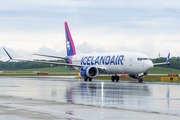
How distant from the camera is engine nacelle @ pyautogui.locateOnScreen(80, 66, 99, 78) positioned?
45281mm

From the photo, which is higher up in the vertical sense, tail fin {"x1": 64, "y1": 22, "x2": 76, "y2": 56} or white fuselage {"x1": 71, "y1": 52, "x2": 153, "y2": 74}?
tail fin {"x1": 64, "y1": 22, "x2": 76, "y2": 56}

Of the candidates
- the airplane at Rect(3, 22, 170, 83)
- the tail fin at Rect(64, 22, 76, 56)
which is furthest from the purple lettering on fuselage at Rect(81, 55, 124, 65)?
the tail fin at Rect(64, 22, 76, 56)

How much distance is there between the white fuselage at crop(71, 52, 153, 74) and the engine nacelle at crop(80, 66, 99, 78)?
1394mm

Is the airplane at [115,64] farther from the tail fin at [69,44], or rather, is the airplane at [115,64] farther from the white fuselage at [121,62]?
the tail fin at [69,44]

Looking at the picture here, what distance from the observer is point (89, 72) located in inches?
1909

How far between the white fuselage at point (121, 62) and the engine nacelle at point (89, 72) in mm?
1394

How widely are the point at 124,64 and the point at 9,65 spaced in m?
155

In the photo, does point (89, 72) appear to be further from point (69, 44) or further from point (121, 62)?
point (69, 44)

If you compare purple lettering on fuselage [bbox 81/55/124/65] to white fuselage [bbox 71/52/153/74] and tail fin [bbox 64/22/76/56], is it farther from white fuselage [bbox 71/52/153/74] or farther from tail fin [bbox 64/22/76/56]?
tail fin [bbox 64/22/76/56]

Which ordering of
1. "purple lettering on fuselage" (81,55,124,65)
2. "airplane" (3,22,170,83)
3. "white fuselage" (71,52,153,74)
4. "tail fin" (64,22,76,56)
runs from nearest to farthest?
1. "white fuselage" (71,52,153,74)
2. "airplane" (3,22,170,83)
3. "purple lettering on fuselage" (81,55,124,65)
4. "tail fin" (64,22,76,56)

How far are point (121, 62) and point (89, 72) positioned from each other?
625 cm

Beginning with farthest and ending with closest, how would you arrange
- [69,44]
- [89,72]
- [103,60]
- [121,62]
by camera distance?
[69,44], [89,72], [103,60], [121,62]

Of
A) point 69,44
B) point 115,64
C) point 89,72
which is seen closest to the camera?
point 115,64

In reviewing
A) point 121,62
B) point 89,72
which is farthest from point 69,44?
point 121,62
